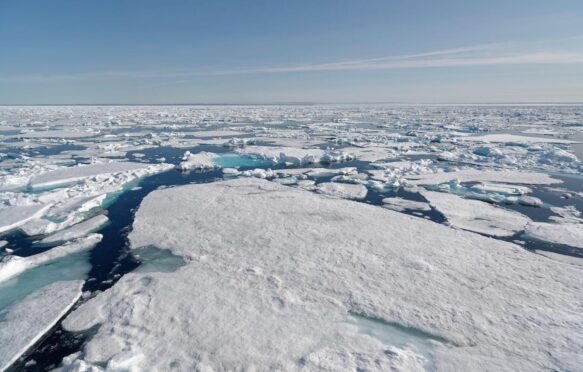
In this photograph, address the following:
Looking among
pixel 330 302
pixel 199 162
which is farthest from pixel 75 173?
pixel 330 302

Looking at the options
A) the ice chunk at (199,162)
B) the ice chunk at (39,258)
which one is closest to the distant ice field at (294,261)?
the ice chunk at (39,258)

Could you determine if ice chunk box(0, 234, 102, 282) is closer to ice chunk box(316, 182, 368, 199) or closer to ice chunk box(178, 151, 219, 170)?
ice chunk box(316, 182, 368, 199)

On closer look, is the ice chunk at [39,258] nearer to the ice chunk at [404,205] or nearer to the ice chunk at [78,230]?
the ice chunk at [78,230]

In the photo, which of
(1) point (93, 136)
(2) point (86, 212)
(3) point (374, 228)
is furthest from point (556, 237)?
(1) point (93, 136)

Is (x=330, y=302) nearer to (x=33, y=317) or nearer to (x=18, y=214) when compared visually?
(x=33, y=317)

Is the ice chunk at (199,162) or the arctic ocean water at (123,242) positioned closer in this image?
the arctic ocean water at (123,242)
